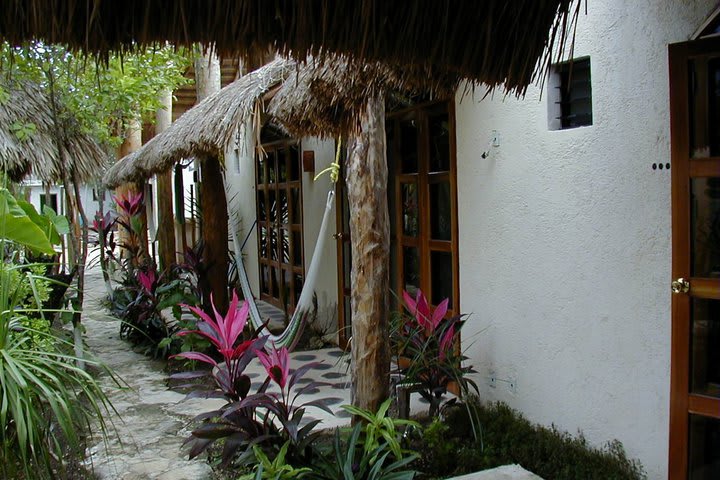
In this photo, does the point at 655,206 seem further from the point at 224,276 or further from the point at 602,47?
the point at 224,276

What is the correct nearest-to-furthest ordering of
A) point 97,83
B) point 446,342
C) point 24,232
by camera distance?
point 446,342 → point 24,232 → point 97,83

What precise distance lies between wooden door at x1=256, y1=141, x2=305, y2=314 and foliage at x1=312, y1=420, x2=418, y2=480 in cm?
369

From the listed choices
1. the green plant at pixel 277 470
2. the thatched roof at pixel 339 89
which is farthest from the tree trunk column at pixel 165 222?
the green plant at pixel 277 470

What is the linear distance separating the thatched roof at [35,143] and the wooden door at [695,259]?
508 cm

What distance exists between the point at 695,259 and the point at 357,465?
1575mm

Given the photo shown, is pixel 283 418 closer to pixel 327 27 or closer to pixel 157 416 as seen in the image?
pixel 157 416

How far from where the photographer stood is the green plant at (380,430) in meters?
2.73

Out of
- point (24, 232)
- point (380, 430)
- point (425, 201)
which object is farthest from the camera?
point (425, 201)

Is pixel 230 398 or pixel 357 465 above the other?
pixel 230 398

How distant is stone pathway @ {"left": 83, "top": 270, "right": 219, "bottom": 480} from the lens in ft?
10.6

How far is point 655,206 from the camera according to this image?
2.65 m

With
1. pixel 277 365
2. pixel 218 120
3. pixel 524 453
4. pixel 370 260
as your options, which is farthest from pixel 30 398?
pixel 218 120

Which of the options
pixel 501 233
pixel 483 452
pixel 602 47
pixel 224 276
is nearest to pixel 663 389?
pixel 483 452

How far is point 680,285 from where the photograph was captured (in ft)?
8.22
